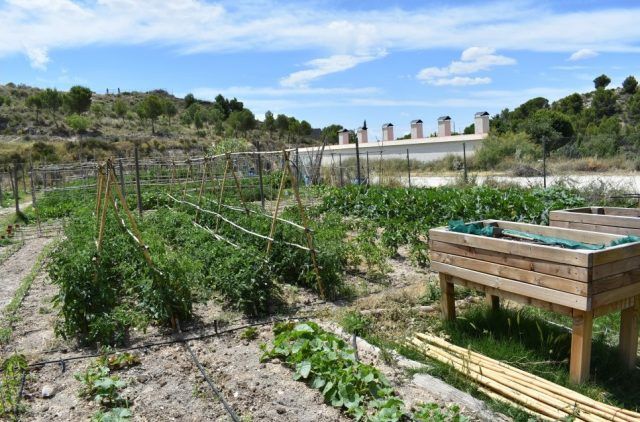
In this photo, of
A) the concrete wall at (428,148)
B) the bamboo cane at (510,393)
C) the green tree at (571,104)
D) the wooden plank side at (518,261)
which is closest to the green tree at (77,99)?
the concrete wall at (428,148)

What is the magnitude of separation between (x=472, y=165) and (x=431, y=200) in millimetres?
19345

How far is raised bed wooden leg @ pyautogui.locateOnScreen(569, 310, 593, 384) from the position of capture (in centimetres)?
396

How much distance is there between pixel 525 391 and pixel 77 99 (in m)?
55.7

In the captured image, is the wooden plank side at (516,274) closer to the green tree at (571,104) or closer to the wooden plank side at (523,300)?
the wooden plank side at (523,300)

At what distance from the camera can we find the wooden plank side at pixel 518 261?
155 inches

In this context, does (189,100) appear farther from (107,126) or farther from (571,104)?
(571,104)

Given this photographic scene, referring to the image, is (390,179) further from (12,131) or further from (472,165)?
(12,131)

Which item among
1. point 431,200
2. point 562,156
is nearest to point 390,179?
point 431,200

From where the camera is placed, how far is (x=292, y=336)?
15.9 feet

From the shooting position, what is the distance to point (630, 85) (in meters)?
58.9

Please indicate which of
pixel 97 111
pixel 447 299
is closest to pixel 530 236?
pixel 447 299

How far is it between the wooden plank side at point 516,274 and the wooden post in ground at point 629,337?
714 mm

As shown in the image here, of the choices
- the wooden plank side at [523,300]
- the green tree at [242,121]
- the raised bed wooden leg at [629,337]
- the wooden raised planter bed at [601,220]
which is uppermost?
the green tree at [242,121]

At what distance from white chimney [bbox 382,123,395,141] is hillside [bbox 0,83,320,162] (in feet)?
50.2
